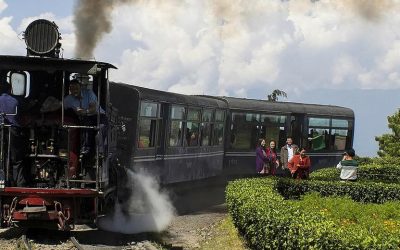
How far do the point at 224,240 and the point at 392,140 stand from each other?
29.8 m

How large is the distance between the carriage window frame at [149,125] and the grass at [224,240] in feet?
10.4

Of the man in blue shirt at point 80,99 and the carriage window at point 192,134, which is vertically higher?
the man in blue shirt at point 80,99

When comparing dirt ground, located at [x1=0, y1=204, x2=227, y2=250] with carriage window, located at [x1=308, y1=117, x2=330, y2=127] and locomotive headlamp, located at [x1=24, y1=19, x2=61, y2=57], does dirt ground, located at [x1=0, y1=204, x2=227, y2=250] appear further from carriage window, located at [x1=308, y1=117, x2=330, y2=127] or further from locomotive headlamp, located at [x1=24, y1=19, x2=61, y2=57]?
carriage window, located at [x1=308, y1=117, x2=330, y2=127]

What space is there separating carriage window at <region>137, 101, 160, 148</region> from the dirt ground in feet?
8.08

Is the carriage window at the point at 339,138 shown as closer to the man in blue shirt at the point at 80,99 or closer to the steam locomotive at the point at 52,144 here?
the steam locomotive at the point at 52,144

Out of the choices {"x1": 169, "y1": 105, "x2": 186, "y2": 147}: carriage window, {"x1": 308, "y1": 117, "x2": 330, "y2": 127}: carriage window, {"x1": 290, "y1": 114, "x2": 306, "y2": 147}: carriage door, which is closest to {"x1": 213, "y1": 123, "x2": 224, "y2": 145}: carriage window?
{"x1": 169, "y1": 105, "x2": 186, "y2": 147}: carriage window

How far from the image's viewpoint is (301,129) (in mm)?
26000

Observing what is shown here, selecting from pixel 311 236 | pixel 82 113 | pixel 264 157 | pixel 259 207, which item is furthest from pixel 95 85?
pixel 264 157

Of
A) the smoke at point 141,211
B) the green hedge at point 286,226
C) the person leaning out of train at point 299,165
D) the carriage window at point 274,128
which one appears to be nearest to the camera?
the green hedge at point 286,226

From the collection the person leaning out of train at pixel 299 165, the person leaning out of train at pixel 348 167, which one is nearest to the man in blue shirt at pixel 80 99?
the person leaning out of train at pixel 348 167

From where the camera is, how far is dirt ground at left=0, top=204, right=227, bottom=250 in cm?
1023

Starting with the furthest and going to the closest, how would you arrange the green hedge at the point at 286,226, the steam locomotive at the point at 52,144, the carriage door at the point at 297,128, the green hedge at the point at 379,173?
the carriage door at the point at 297,128
the green hedge at the point at 379,173
the steam locomotive at the point at 52,144
the green hedge at the point at 286,226

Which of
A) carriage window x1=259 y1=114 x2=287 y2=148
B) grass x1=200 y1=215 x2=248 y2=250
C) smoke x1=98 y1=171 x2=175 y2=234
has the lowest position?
grass x1=200 y1=215 x2=248 y2=250

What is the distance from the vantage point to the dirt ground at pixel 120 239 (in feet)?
33.6
